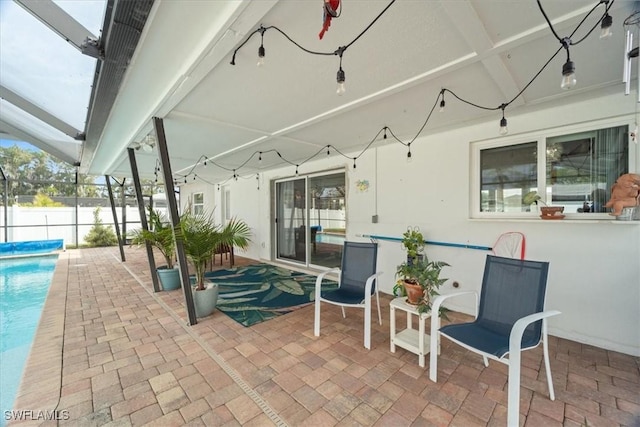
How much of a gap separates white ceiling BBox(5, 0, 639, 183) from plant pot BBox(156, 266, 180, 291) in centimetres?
224

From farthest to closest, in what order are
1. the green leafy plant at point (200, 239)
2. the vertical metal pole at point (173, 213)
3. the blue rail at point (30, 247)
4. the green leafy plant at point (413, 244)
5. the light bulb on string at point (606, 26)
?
the blue rail at point (30, 247) < the green leafy plant at point (413, 244) < the green leafy plant at point (200, 239) < the vertical metal pole at point (173, 213) < the light bulb on string at point (606, 26)

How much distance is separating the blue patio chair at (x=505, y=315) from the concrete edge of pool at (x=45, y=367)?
278cm

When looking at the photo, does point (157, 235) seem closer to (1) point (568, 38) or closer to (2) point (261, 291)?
(2) point (261, 291)

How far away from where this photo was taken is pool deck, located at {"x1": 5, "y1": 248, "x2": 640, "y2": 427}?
5.27 ft

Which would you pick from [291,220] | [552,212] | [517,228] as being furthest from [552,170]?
[291,220]

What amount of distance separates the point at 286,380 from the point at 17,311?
4563 mm

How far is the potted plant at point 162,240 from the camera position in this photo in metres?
3.79

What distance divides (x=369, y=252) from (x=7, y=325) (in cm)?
469

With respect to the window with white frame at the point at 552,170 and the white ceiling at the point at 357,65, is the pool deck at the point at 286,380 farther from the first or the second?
the white ceiling at the point at 357,65

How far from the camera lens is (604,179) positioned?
8.12ft

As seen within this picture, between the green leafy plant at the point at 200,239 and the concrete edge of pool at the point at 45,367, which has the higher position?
the green leafy plant at the point at 200,239

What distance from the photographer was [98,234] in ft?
31.4

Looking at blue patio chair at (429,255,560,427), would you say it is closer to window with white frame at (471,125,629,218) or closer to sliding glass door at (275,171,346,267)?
window with white frame at (471,125,629,218)

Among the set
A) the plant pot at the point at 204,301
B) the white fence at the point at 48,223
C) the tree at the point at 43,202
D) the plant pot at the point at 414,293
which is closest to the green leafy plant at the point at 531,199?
the plant pot at the point at 414,293
